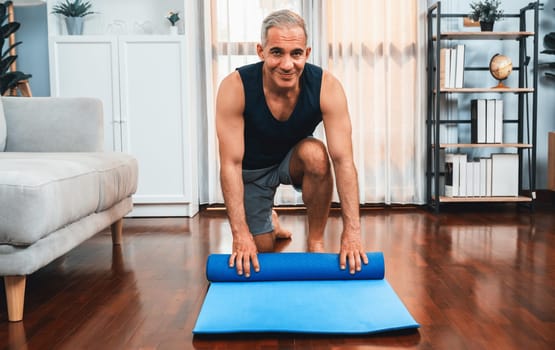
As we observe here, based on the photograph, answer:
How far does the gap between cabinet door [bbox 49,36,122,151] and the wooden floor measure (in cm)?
75

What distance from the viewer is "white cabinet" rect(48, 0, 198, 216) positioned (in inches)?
133

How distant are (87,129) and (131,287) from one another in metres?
1.00

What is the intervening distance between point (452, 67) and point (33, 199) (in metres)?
2.82

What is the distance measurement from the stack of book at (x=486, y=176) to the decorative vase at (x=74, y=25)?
2509 millimetres

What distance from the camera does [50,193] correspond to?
5.05ft

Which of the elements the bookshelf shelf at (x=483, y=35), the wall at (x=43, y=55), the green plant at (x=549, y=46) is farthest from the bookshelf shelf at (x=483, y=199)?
the bookshelf shelf at (x=483, y=35)

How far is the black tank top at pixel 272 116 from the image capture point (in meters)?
1.84

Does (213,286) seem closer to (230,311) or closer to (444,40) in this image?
(230,311)

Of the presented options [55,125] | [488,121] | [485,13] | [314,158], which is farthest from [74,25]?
[488,121]

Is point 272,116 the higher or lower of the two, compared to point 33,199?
higher

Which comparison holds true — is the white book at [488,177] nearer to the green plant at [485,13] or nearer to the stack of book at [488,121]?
the stack of book at [488,121]

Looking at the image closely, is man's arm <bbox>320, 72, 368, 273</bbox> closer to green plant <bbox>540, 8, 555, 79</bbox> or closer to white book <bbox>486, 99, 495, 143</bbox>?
white book <bbox>486, 99, 495, 143</bbox>

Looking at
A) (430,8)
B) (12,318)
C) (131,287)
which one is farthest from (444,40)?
(12,318)

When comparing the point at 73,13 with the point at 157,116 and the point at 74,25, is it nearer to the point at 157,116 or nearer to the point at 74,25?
the point at 74,25
